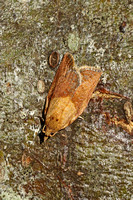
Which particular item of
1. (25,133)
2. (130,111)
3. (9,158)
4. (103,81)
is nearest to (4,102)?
(25,133)

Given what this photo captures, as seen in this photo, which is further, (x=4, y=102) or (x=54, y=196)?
(x=4, y=102)

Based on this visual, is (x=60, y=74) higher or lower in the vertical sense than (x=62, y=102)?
higher

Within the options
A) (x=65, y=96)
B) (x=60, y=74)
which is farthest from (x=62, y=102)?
(x=60, y=74)

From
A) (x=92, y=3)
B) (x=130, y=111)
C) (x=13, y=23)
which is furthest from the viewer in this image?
(x=13, y=23)

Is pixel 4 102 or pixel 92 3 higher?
pixel 92 3

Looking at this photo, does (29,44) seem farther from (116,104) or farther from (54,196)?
(54,196)

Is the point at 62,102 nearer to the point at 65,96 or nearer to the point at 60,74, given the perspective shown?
the point at 65,96

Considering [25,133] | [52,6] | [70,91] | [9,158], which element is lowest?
[9,158]

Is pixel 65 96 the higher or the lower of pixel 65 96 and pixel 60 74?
the lower
